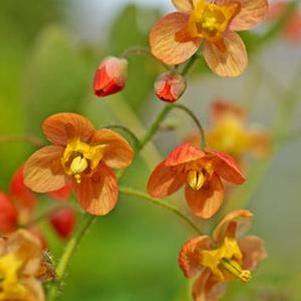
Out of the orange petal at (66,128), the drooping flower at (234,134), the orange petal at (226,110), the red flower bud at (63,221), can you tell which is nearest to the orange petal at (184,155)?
the orange petal at (66,128)

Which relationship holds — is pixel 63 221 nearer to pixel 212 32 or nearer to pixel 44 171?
pixel 44 171

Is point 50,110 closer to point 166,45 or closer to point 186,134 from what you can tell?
point 186,134

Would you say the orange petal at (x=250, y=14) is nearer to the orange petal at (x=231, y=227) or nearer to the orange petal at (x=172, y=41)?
the orange petal at (x=172, y=41)

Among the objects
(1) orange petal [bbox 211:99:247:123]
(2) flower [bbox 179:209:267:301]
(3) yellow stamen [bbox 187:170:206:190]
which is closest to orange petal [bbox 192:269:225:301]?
(2) flower [bbox 179:209:267:301]

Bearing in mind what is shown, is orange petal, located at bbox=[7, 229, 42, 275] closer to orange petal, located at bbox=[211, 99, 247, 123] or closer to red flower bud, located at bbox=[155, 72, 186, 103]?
red flower bud, located at bbox=[155, 72, 186, 103]

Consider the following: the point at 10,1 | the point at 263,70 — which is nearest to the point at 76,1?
the point at 10,1

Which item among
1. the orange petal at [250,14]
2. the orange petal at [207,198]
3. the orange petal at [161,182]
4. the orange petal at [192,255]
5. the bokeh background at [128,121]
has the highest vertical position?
the orange petal at [250,14]
